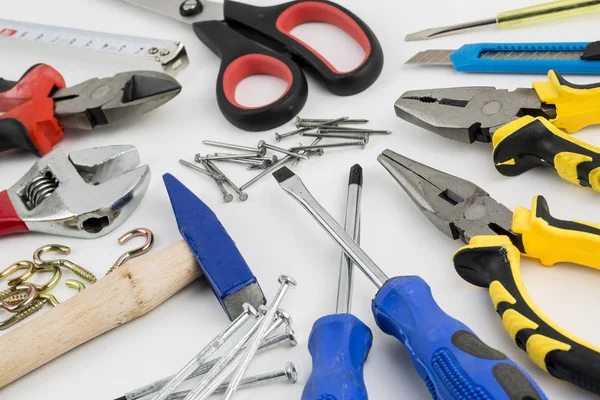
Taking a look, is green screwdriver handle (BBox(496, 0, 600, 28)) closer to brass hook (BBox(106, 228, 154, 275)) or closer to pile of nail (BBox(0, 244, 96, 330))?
brass hook (BBox(106, 228, 154, 275))

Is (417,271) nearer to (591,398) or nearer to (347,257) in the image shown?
(347,257)

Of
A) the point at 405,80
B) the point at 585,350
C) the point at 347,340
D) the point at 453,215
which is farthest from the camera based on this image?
the point at 405,80

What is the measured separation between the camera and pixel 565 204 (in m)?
1.42

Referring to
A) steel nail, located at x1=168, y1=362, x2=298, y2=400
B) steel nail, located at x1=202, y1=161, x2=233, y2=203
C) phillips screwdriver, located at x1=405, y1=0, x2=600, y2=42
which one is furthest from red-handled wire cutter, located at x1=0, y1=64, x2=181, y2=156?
steel nail, located at x1=168, y1=362, x2=298, y2=400

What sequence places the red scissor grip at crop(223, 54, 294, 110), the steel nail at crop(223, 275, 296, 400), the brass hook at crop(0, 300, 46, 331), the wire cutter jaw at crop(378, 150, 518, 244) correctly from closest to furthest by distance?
the steel nail at crop(223, 275, 296, 400)
the wire cutter jaw at crop(378, 150, 518, 244)
the brass hook at crop(0, 300, 46, 331)
the red scissor grip at crop(223, 54, 294, 110)

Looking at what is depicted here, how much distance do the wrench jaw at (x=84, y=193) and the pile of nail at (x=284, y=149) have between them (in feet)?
0.52

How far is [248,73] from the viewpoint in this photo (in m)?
1.87

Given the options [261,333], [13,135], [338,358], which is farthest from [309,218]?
[13,135]

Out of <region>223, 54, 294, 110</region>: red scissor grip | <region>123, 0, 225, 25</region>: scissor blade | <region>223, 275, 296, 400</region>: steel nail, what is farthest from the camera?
<region>123, 0, 225, 25</region>: scissor blade

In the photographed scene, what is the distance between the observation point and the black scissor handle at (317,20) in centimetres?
175

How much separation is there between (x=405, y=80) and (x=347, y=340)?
2.86 feet

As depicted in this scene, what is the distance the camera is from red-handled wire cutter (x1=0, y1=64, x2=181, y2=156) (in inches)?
69.1

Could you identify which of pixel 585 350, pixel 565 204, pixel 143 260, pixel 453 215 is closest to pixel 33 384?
pixel 143 260

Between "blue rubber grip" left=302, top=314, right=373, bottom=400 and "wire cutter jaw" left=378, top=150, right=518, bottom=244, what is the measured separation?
0.28m
